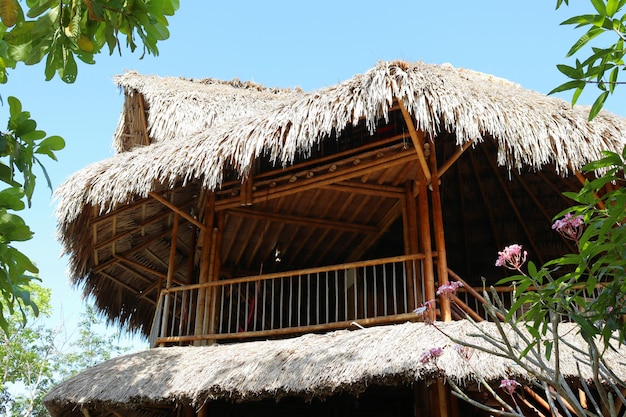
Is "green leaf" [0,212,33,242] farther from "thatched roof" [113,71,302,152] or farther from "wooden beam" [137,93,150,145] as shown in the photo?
"wooden beam" [137,93,150,145]

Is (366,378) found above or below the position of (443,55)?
below

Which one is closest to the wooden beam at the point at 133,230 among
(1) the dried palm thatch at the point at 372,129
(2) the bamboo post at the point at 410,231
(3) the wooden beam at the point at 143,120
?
(1) the dried palm thatch at the point at 372,129

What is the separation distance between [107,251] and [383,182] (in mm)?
3379

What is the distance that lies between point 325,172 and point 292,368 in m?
2.01

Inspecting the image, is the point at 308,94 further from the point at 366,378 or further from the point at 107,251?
the point at 107,251

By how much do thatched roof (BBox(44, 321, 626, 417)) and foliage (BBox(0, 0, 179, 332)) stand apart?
2.98 metres

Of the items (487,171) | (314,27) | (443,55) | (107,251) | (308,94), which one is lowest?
(107,251)

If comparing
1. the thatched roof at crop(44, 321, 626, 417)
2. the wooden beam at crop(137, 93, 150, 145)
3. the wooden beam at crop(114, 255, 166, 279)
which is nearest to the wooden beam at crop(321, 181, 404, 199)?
the thatched roof at crop(44, 321, 626, 417)

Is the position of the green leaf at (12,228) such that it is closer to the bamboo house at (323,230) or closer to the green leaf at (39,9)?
the green leaf at (39,9)

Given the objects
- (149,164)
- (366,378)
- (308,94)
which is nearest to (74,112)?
(149,164)

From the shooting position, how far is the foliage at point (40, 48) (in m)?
1.84

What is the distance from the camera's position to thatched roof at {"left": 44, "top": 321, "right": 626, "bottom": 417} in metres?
4.50

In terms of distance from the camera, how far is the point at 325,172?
6.22 metres

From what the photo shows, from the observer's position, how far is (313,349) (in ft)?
16.6
